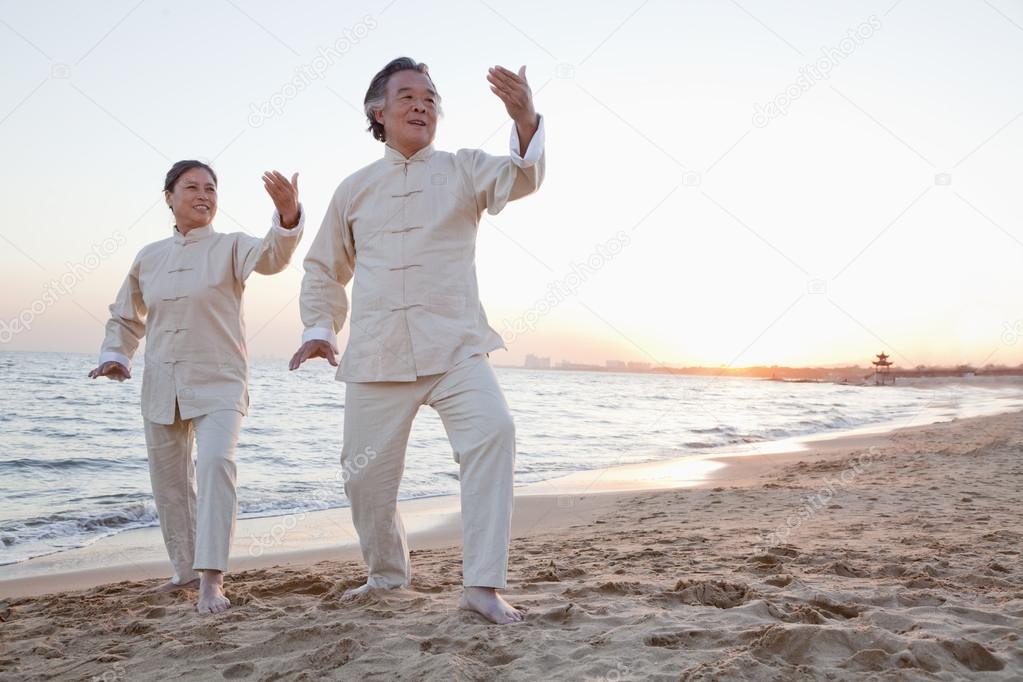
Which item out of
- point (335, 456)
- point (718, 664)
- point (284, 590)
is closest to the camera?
point (718, 664)

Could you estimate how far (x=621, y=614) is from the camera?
2.73 meters

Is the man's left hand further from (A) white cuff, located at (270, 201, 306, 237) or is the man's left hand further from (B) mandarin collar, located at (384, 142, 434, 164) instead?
(A) white cuff, located at (270, 201, 306, 237)

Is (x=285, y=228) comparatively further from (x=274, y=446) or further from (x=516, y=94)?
(x=274, y=446)

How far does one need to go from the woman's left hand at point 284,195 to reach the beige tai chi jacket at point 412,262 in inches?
10.4

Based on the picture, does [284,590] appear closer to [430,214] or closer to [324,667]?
[324,667]

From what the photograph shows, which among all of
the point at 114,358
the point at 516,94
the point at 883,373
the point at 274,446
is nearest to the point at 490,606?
the point at 516,94

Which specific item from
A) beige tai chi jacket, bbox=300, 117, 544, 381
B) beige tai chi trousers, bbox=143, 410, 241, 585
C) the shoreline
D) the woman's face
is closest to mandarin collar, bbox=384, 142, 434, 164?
beige tai chi jacket, bbox=300, 117, 544, 381

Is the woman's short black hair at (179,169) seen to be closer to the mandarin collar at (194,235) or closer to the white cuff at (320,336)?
the mandarin collar at (194,235)

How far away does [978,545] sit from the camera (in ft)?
12.8

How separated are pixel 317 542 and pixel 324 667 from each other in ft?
11.3

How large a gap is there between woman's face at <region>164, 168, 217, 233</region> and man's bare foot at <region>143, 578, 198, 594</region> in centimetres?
170

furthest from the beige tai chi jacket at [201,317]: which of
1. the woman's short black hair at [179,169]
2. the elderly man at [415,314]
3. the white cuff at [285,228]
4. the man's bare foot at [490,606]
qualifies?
the man's bare foot at [490,606]

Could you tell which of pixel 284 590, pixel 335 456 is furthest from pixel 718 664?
pixel 335 456

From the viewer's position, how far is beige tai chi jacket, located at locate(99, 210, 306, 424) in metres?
3.54
